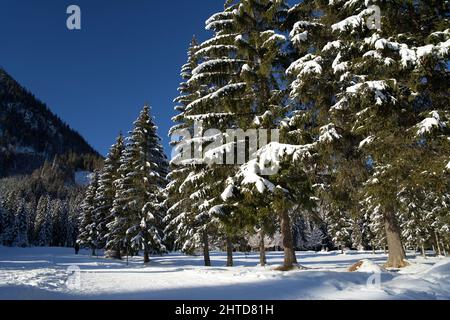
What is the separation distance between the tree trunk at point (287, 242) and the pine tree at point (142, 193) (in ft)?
47.9

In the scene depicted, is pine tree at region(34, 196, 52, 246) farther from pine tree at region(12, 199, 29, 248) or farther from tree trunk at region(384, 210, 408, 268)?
tree trunk at region(384, 210, 408, 268)

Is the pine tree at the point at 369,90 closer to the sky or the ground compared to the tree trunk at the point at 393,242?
closer to the sky

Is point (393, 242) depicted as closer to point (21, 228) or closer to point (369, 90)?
point (369, 90)

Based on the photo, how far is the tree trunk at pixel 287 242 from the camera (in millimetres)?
14172

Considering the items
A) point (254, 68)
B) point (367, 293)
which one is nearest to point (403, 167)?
point (367, 293)

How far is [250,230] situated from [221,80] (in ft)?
23.1

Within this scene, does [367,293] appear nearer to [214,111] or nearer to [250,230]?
[250,230]

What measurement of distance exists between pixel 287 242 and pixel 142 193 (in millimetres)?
17979

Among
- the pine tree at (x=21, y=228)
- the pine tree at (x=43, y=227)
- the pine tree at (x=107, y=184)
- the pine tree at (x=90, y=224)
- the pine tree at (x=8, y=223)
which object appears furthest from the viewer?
the pine tree at (x=43, y=227)

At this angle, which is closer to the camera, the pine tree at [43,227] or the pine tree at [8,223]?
the pine tree at [8,223]

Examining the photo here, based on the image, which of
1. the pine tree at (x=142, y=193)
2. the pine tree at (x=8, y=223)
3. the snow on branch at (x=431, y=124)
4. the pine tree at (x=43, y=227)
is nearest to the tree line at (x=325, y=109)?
the snow on branch at (x=431, y=124)

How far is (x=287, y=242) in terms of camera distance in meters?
14.3

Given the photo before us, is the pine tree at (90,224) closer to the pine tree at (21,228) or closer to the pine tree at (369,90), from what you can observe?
the pine tree at (369,90)
